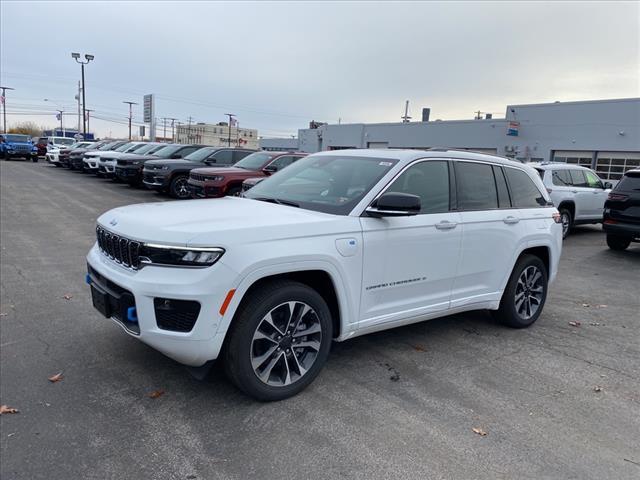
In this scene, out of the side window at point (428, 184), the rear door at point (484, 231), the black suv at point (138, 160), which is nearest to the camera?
the side window at point (428, 184)

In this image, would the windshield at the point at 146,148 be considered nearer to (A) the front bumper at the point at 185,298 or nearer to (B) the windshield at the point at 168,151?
(B) the windshield at the point at 168,151

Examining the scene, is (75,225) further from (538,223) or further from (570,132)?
(570,132)

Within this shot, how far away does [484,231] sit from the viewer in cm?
470

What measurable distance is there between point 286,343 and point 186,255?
953mm

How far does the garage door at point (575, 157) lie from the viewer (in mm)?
28575

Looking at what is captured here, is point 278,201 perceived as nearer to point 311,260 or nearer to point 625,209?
point 311,260

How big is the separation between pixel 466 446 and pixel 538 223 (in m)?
3.09

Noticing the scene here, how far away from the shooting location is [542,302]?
552 cm

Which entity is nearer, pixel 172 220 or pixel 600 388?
pixel 172 220

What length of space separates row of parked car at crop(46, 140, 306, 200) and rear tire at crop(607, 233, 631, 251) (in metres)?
8.11

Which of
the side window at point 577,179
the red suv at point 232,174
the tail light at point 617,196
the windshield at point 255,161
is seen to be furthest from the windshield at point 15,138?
the tail light at point 617,196

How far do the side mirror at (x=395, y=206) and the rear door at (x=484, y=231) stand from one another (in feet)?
3.25

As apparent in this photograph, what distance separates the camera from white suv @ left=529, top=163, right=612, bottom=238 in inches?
471

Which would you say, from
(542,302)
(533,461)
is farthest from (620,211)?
(533,461)
